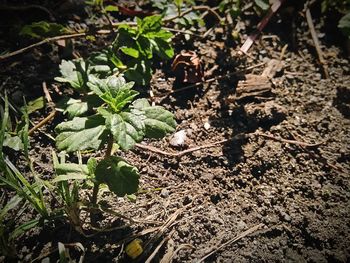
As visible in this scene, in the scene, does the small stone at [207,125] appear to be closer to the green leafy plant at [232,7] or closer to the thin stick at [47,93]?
the green leafy plant at [232,7]

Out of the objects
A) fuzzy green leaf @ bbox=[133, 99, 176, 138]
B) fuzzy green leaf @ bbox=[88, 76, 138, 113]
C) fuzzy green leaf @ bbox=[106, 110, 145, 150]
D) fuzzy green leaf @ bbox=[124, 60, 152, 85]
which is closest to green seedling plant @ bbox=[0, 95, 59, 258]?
fuzzy green leaf @ bbox=[88, 76, 138, 113]

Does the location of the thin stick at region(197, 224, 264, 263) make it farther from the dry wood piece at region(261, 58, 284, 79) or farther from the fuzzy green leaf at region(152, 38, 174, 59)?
the fuzzy green leaf at region(152, 38, 174, 59)

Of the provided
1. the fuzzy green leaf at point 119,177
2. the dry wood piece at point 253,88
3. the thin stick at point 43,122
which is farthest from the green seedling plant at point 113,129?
the dry wood piece at point 253,88

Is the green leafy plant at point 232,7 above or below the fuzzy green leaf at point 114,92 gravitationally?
above

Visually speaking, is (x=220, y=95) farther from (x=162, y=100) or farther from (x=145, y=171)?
(x=145, y=171)

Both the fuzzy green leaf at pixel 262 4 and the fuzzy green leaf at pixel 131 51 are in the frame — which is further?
the fuzzy green leaf at pixel 262 4

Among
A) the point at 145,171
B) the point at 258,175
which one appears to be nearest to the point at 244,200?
the point at 258,175

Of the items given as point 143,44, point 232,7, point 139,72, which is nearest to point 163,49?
point 143,44

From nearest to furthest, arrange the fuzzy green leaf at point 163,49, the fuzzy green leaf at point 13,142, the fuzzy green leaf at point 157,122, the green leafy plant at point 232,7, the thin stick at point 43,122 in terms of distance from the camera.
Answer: the fuzzy green leaf at point 157,122
the fuzzy green leaf at point 13,142
the thin stick at point 43,122
the fuzzy green leaf at point 163,49
the green leafy plant at point 232,7
